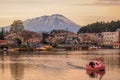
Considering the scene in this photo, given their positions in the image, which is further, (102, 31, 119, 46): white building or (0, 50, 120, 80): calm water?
(102, 31, 119, 46): white building

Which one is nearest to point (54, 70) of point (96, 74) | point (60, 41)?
point (96, 74)

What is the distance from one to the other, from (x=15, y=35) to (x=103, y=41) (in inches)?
751

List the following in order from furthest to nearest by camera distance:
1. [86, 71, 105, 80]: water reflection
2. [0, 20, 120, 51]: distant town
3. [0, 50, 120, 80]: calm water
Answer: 1. [0, 20, 120, 51]: distant town
2. [86, 71, 105, 80]: water reflection
3. [0, 50, 120, 80]: calm water

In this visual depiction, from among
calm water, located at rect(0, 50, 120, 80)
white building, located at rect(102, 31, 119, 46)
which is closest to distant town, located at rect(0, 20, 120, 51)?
white building, located at rect(102, 31, 119, 46)

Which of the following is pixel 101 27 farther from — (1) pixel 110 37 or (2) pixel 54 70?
(2) pixel 54 70

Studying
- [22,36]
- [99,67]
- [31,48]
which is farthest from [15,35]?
[99,67]

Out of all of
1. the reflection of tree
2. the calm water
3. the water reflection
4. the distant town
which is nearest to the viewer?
the calm water

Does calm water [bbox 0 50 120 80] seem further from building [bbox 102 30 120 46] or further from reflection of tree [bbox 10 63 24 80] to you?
Answer: building [bbox 102 30 120 46]

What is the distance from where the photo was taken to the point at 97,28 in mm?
102312

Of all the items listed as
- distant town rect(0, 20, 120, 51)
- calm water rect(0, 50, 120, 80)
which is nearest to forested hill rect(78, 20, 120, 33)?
distant town rect(0, 20, 120, 51)

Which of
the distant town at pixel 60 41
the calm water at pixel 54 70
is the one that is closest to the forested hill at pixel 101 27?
the distant town at pixel 60 41

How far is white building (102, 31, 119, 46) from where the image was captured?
98119 millimetres

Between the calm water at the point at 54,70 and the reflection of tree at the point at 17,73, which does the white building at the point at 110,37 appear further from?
the reflection of tree at the point at 17,73

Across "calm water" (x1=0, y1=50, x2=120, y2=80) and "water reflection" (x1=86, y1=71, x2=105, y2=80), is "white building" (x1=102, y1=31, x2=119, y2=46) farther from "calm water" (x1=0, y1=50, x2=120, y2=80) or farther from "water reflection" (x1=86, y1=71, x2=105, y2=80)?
"water reflection" (x1=86, y1=71, x2=105, y2=80)
